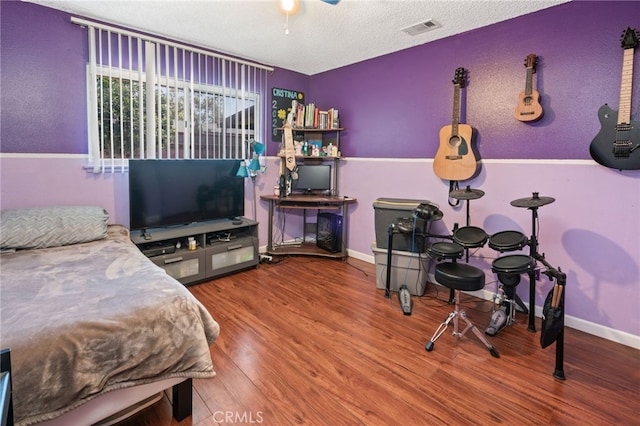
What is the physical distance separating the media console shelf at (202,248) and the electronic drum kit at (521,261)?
194cm

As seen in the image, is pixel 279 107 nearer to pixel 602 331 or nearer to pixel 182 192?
pixel 182 192

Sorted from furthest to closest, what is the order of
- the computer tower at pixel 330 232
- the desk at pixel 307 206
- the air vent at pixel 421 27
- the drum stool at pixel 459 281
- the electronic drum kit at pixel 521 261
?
the computer tower at pixel 330 232
the desk at pixel 307 206
the air vent at pixel 421 27
the drum stool at pixel 459 281
the electronic drum kit at pixel 521 261

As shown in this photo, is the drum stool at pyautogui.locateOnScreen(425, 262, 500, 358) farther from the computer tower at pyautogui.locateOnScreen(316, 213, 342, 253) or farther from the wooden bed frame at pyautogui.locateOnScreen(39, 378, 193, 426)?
the computer tower at pyautogui.locateOnScreen(316, 213, 342, 253)

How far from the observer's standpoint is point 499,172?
2943 millimetres


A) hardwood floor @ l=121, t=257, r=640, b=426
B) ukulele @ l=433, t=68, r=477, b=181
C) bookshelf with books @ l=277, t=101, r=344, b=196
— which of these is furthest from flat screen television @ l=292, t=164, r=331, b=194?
hardwood floor @ l=121, t=257, r=640, b=426

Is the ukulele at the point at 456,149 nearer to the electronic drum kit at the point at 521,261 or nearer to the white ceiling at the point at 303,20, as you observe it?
the electronic drum kit at the point at 521,261

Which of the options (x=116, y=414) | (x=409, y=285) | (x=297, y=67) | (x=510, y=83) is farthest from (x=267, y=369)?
(x=297, y=67)

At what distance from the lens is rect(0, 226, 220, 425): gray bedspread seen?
1.22 meters

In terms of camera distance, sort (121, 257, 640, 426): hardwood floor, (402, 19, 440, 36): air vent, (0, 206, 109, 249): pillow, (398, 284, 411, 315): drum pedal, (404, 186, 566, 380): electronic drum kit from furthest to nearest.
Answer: (402, 19, 440, 36): air vent
(398, 284, 411, 315): drum pedal
(0, 206, 109, 249): pillow
(404, 186, 566, 380): electronic drum kit
(121, 257, 640, 426): hardwood floor

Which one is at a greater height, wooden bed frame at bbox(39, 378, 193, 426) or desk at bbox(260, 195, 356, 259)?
desk at bbox(260, 195, 356, 259)

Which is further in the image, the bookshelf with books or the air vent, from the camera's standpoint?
the bookshelf with books

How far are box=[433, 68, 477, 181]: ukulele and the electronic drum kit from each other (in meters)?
0.44

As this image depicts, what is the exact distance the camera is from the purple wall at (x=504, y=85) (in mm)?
2416

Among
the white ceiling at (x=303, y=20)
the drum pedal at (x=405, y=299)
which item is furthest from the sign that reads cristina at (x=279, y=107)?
the drum pedal at (x=405, y=299)
